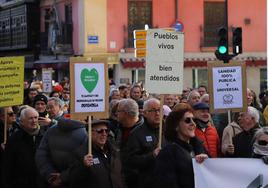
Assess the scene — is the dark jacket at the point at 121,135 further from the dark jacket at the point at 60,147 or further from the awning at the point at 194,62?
the awning at the point at 194,62

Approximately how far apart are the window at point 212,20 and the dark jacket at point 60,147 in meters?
25.8

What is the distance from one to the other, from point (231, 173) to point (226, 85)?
84.0 inches

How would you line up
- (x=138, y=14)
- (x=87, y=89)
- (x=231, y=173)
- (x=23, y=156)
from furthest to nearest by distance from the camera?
(x=138, y=14) < (x=23, y=156) < (x=87, y=89) < (x=231, y=173)

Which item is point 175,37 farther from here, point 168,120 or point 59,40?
point 59,40

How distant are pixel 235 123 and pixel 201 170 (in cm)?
280

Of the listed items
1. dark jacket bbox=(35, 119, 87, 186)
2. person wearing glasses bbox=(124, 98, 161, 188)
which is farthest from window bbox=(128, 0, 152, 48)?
dark jacket bbox=(35, 119, 87, 186)

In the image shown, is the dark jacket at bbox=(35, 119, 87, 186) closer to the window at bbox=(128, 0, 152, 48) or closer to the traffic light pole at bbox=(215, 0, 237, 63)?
the traffic light pole at bbox=(215, 0, 237, 63)

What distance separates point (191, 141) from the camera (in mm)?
6465

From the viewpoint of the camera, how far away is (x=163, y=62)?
760cm

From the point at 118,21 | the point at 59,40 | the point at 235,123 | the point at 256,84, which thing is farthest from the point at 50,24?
the point at 235,123

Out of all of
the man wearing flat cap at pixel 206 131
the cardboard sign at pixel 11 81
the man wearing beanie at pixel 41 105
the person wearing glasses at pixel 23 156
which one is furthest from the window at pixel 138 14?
the person wearing glasses at pixel 23 156

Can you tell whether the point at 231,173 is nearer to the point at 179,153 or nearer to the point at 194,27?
the point at 179,153

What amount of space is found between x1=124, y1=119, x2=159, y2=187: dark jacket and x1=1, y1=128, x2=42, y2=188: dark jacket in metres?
1.46

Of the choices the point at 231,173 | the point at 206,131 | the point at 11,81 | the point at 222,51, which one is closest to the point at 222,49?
the point at 222,51
